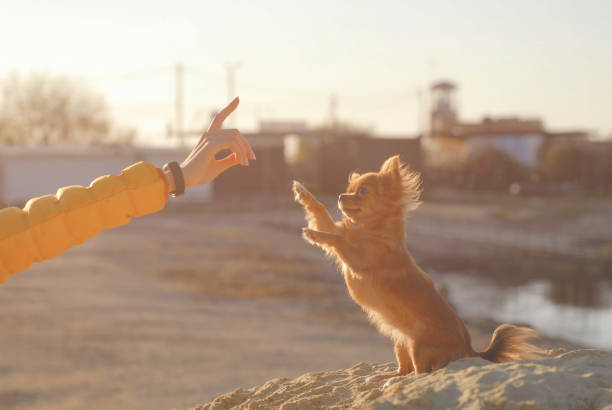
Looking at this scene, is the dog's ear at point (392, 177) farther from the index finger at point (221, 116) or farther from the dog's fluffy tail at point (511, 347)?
the index finger at point (221, 116)

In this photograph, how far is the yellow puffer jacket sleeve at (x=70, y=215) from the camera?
2389mm

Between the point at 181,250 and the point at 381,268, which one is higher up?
the point at 381,268

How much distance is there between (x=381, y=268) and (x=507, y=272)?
18070mm

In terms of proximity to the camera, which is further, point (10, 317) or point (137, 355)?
point (10, 317)

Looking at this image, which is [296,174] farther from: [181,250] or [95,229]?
[95,229]

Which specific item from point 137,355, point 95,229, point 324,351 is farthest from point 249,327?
→ point 95,229

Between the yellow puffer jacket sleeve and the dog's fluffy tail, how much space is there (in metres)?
2.43

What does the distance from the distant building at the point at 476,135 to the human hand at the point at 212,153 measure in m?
53.5

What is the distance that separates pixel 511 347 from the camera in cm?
388

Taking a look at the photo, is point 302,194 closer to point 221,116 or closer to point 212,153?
point 221,116

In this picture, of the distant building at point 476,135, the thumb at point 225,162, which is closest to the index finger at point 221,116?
the thumb at point 225,162

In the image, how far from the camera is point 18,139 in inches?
2313

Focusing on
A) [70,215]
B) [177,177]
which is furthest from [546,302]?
[70,215]

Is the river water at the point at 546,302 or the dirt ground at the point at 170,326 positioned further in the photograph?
the river water at the point at 546,302
